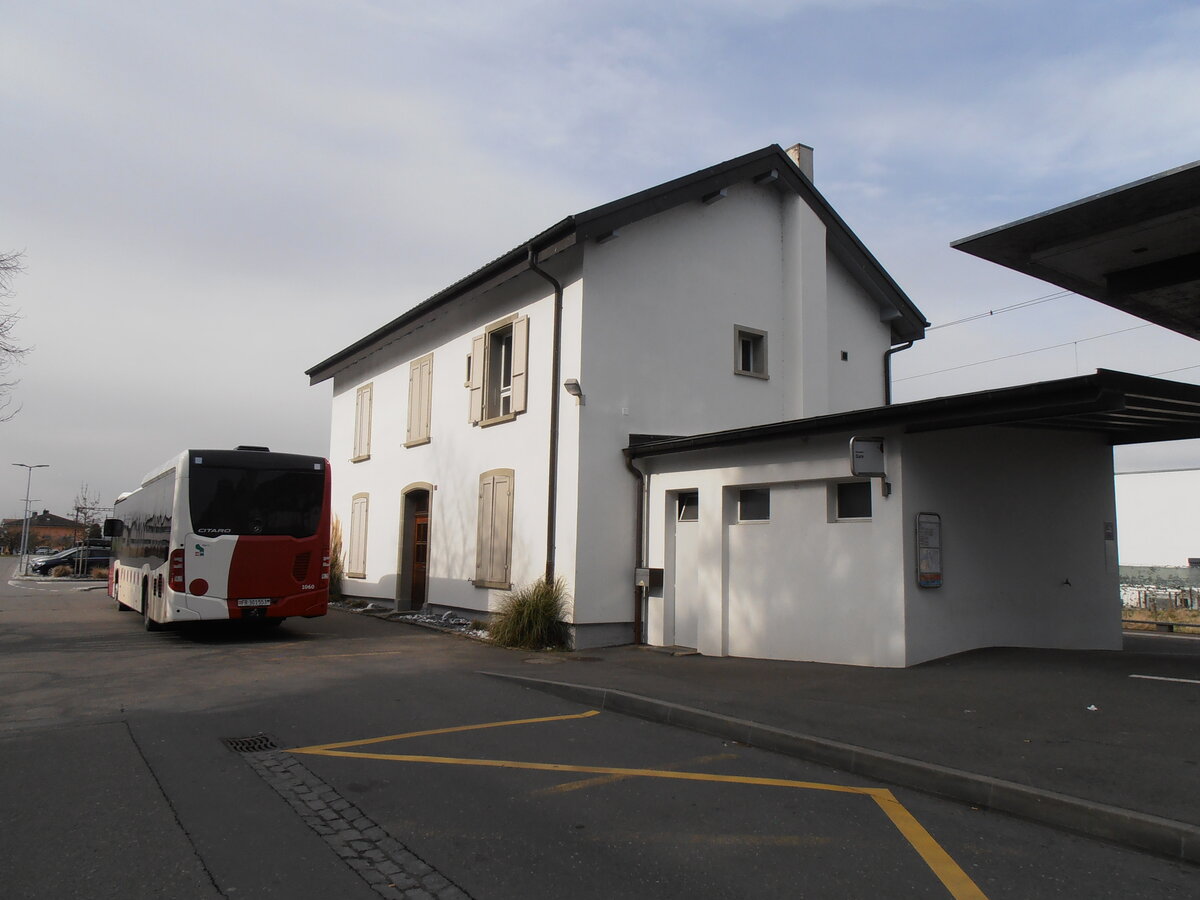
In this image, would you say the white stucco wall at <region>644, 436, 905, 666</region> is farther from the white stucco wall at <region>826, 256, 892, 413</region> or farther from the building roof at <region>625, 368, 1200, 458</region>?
the white stucco wall at <region>826, 256, 892, 413</region>

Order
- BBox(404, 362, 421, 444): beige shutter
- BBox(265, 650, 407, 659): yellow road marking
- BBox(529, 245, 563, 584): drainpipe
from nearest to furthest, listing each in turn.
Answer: BBox(265, 650, 407, 659): yellow road marking < BBox(529, 245, 563, 584): drainpipe < BBox(404, 362, 421, 444): beige shutter

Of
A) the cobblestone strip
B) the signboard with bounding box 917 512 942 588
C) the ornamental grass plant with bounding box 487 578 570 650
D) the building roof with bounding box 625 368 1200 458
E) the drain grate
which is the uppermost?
the building roof with bounding box 625 368 1200 458

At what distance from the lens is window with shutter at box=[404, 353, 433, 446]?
59.9 ft

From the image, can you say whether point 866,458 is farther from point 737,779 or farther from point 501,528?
point 501,528

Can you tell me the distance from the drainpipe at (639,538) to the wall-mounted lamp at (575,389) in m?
1.16

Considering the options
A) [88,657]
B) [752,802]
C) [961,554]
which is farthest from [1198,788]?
[88,657]

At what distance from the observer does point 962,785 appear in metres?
5.46

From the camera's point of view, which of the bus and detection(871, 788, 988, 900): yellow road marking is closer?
detection(871, 788, 988, 900): yellow road marking

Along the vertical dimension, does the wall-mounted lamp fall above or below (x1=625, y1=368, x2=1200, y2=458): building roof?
above

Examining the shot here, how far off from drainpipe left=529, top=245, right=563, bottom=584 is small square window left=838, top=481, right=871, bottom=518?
15.0ft

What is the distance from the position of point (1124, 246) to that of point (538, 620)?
8717mm

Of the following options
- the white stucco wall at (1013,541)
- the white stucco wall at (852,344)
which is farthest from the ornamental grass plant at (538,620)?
the white stucco wall at (852,344)

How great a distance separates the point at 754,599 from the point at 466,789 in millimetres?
6618

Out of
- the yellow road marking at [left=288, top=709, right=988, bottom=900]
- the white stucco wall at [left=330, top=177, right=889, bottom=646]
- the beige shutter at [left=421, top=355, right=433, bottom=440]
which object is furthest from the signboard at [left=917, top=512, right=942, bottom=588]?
the beige shutter at [left=421, top=355, right=433, bottom=440]
